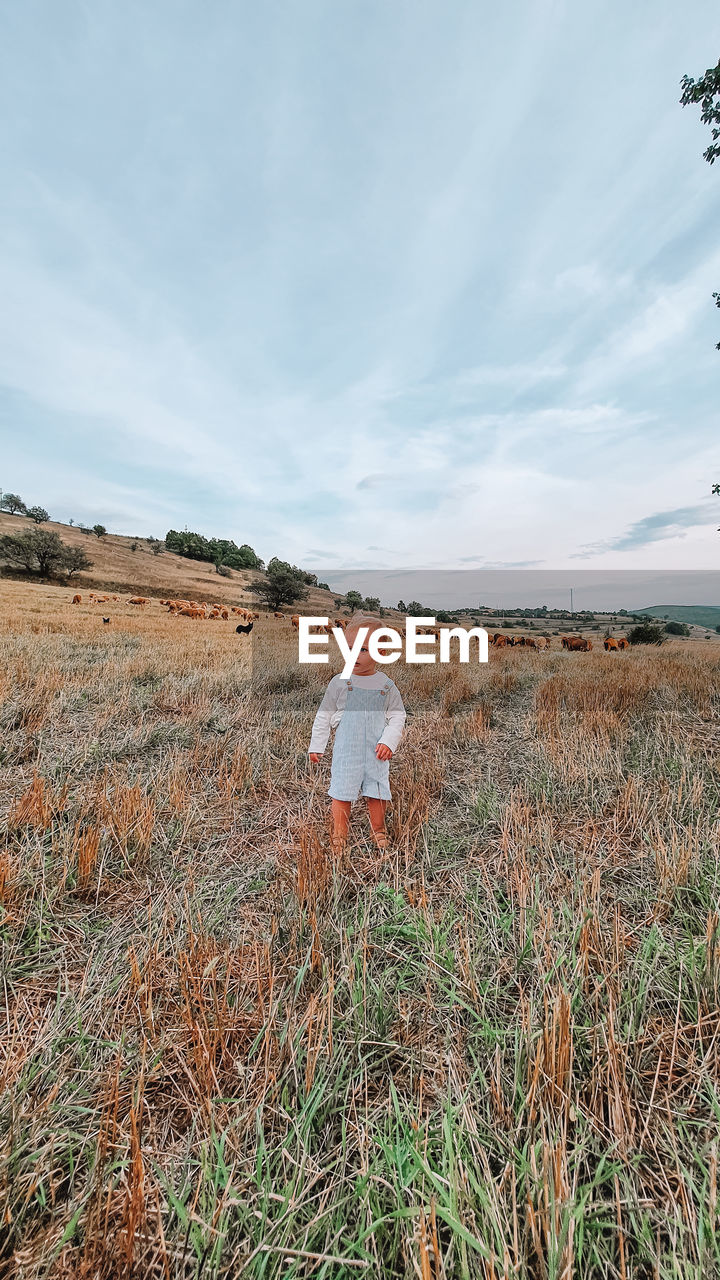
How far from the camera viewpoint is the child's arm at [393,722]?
→ 11.4 feet

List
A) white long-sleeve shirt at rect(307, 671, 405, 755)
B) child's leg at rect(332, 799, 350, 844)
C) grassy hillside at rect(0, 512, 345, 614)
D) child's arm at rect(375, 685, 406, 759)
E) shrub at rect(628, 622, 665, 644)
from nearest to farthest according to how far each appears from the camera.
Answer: child's leg at rect(332, 799, 350, 844) < child's arm at rect(375, 685, 406, 759) < white long-sleeve shirt at rect(307, 671, 405, 755) < shrub at rect(628, 622, 665, 644) < grassy hillside at rect(0, 512, 345, 614)

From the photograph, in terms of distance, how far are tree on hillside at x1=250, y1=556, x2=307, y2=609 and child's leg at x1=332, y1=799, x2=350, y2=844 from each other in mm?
50736

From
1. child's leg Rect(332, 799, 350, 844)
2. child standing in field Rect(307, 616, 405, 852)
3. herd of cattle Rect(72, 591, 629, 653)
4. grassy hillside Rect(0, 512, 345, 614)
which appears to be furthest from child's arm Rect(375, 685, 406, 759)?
grassy hillside Rect(0, 512, 345, 614)

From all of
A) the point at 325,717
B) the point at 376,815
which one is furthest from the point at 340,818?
the point at 325,717

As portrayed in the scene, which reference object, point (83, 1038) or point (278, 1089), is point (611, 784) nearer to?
point (278, 1089)

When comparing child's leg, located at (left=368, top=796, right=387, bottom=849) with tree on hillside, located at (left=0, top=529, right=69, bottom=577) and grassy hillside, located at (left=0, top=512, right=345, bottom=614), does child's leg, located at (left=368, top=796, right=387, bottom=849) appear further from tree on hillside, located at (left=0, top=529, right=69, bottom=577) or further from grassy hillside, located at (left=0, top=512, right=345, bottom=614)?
tree on hillside, located at (left=0, top=529, right=69, bottom=577)

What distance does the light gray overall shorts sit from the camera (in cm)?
353

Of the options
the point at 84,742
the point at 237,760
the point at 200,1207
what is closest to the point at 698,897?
the point at 200,1207

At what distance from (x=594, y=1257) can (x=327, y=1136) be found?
823mm

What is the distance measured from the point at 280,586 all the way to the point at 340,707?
51068 millimetres

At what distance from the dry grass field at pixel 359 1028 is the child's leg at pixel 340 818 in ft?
0.48

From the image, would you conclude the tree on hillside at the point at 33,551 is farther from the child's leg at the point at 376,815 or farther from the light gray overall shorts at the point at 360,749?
the child's leg at the point at 376,815

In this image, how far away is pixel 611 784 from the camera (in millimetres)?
4184

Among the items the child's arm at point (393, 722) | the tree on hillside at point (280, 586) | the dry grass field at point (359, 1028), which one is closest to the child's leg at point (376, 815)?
the dry grass field at point (359, 1028)
